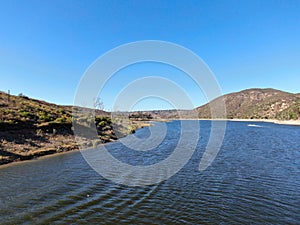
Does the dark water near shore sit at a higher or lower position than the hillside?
lower

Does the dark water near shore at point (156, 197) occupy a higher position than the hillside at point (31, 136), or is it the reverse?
the hillside at point (31, 136)

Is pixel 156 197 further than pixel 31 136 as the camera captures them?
No

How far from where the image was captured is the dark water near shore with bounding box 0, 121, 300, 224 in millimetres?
9180

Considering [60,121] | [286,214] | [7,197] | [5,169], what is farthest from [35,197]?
[60,121]

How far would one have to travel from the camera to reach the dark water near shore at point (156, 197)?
9.18 meters

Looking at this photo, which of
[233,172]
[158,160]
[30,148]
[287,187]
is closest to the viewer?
[287,187]

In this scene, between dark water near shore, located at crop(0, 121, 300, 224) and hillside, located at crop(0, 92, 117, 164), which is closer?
dark water near shore, located at crop(0, 121, 300, 224)

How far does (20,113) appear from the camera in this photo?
107ft

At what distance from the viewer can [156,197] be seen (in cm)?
1165

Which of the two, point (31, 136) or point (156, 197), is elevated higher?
point (31, 136)

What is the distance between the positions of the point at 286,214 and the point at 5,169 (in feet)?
70.1

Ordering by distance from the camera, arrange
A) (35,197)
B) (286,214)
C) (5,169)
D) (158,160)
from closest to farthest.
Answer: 1. (286,214)
2. (35,197)
3. (5,169)
4. (158,160)

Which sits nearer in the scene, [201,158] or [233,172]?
[233,172]

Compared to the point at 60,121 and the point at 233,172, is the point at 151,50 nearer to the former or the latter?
the point at 233,172
